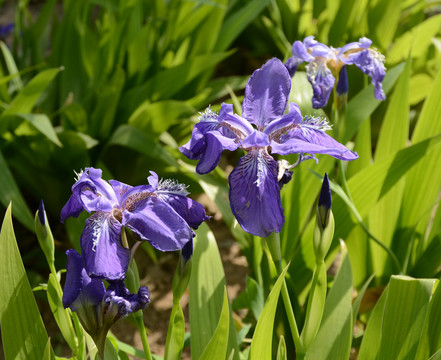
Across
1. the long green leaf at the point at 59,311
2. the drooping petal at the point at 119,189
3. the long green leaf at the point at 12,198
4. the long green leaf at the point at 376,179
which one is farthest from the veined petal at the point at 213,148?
the long green leaf at the point at 12,198

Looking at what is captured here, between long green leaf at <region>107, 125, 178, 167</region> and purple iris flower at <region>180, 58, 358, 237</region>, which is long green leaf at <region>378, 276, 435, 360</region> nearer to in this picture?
purple iris flower at <region>180, 58, 358, 237</region>

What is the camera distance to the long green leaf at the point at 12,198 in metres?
1.79

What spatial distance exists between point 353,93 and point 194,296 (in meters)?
1.34

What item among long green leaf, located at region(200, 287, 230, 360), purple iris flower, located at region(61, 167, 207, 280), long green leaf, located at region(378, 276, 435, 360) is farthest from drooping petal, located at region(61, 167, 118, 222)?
long green leaf, located at region(378, 276, 435, 360)

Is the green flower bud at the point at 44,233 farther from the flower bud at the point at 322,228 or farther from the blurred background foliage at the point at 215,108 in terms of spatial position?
the blurred background foliage at the point at 215,108

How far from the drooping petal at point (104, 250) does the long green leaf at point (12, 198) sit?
3.47 feet

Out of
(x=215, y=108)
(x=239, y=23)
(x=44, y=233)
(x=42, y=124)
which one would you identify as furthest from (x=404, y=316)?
(x=239, y=23)

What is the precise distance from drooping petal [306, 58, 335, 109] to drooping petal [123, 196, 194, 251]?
1.81 ft

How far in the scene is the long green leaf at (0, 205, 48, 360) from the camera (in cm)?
101

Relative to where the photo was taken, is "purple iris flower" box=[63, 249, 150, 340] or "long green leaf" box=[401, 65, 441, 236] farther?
"long green leaf" box=[401, 65, 441, 236]

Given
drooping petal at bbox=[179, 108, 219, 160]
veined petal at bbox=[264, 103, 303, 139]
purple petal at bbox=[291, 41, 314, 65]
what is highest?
purple petal at bbox=[291, 41, 314, 65]

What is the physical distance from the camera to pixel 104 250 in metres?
0.77

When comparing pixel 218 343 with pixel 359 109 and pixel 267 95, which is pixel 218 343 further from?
pixel 359 109

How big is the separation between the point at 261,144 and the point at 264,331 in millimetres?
326
